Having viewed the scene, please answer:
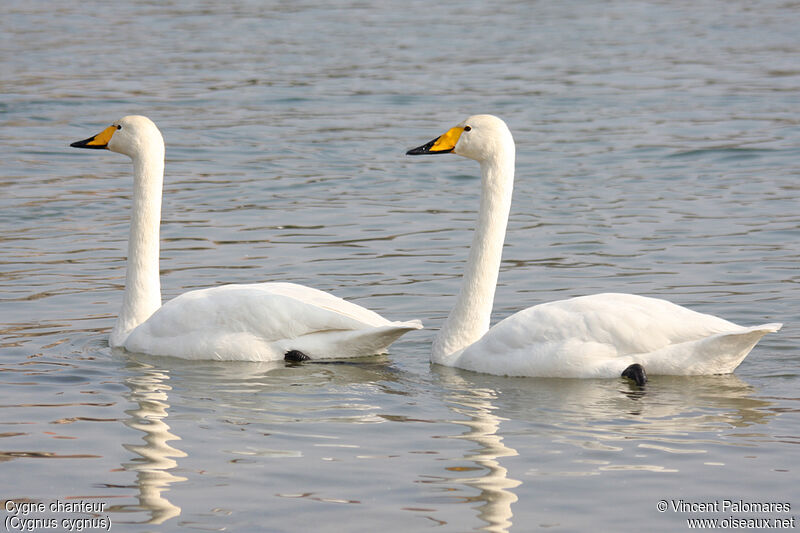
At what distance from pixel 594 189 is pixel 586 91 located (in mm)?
6796

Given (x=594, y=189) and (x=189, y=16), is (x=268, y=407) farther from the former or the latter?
(x=189, y=16)

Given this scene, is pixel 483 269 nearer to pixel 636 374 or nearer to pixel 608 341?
pixel 608 341

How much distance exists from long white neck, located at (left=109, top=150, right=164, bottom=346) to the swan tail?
11.4 feet

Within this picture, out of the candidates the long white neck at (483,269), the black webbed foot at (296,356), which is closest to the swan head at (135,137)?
the black webbed foot at (296,356)

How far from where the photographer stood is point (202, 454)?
7.07 m

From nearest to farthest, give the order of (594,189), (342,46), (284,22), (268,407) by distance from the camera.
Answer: (268,407)
(594,189)
(342,46)
(284,22)

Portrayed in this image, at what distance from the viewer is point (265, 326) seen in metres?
9.12

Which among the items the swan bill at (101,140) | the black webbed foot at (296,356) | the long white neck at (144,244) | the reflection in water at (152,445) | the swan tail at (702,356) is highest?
the swan bill at (101,140)

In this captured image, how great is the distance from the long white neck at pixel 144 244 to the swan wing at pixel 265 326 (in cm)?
53

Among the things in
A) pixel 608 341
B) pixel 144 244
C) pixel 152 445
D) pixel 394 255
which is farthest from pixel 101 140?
pixel 608 341

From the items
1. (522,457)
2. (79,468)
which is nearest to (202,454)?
(79,468)

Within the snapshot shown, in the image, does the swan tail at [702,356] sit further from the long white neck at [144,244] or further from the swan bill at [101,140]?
the swan bill at [101,140]

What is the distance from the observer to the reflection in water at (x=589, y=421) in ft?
22.1

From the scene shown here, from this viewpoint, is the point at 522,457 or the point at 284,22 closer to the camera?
the point at 522,457
